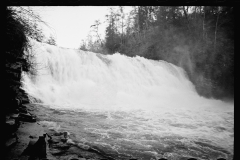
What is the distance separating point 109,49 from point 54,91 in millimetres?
21854

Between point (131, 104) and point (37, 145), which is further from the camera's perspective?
point (131, 104)

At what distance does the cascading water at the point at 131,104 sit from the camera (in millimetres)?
5640

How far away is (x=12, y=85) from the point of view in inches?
151

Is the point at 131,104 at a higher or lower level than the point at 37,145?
lower

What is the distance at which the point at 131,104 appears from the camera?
12273 millimetres

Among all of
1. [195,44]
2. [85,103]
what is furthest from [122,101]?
[195,44]

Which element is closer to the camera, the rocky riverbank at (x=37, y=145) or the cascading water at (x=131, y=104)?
the rocky riverbank at (x=37, y=145)

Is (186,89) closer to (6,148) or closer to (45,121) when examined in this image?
(45,121)

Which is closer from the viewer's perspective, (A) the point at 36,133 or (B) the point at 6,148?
(B) the point at 6,148

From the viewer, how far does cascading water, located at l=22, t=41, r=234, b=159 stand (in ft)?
18.5

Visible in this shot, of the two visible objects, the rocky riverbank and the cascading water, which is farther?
the cascading water

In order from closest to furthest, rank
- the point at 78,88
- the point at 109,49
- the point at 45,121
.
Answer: the point at 45,121
the point at 78,88
the point at 109,49

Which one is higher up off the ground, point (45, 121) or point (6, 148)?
point (6, 148)

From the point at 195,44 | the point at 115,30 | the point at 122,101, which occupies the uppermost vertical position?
the point at 115,30
